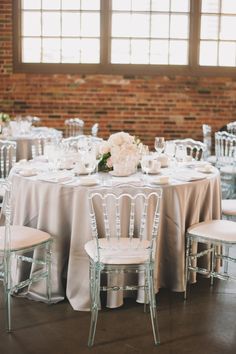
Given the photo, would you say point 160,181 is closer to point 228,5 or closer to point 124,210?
point 124,210

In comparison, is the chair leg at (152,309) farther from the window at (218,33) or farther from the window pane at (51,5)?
the window pane at (51,5)

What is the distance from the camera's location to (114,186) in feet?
11.8

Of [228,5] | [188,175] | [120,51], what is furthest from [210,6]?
[188,175]

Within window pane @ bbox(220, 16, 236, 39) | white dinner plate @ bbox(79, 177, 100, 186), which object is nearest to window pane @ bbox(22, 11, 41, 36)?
window pane @ bbox(220, 16, 236, 39)

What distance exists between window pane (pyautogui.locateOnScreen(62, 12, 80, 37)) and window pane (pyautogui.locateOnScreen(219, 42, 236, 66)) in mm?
2166

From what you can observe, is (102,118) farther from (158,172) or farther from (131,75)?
(158,172)

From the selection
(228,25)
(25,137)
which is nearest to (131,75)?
(228,25)

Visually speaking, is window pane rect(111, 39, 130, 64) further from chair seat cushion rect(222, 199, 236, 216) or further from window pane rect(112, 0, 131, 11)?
chair seat cushion rect(222, 199, 236, 216)

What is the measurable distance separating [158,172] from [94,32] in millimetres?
4933

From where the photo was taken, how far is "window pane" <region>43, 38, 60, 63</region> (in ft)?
28.2

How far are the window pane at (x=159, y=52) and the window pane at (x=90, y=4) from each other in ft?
3.21

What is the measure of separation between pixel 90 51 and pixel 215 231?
5.48 metres

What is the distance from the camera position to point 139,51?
861 centimetres

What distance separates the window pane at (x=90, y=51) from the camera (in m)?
8.59
